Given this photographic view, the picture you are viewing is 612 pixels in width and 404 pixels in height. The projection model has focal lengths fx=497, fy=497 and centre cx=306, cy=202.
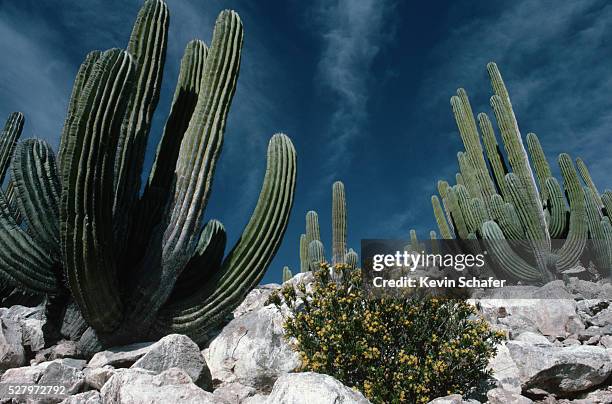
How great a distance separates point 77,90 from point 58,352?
257 centimetres

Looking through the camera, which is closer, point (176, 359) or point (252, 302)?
point (176, 359)

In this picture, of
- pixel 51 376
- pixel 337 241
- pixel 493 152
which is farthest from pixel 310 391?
pixel 493 152

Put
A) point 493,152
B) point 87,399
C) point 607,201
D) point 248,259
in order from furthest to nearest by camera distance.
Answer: point 493,152, point 607,201, point 248,259, point 87,399

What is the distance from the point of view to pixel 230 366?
5.03 metres

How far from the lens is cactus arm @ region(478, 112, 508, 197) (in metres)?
11.3

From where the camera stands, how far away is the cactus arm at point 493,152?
443 inches

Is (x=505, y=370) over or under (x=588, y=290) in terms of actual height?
under

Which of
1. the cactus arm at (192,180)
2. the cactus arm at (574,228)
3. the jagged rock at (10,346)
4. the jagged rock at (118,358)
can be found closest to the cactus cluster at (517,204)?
the cactus arm at (574,228)

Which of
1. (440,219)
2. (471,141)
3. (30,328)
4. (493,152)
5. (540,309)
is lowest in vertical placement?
(30,328)

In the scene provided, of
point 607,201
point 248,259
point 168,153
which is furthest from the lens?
point 607,201

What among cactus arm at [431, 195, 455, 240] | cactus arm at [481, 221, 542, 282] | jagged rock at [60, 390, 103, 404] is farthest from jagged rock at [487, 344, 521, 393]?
cactus arm at [431, 195, 455, 240]

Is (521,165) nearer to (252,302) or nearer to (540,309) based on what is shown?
(540,309)

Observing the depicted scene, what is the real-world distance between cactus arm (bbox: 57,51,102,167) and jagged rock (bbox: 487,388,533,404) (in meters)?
4.38

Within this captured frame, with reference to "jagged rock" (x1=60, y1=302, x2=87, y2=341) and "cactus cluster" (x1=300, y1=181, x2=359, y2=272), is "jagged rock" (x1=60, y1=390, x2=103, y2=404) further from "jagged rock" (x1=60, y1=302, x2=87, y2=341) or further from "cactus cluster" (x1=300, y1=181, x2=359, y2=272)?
"cactus cluster" (x1=300, y1=181, x2=359, y2=272)
